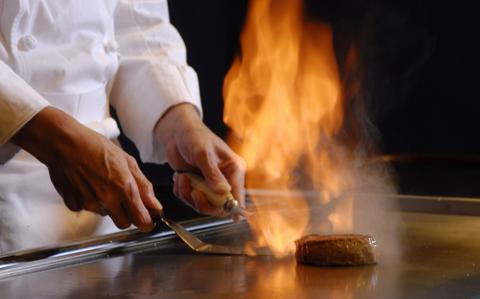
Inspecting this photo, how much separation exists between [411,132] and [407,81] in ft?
0.65

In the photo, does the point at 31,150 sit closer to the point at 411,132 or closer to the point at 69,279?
the point at 69,279

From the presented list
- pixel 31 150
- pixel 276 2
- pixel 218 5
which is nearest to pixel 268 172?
pixel 31 150

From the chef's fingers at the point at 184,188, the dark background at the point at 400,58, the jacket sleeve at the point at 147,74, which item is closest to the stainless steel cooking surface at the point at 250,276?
the chef's fingers at the point at 184,188

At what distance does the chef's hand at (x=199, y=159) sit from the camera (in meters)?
1.39

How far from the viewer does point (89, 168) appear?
3.92 feet

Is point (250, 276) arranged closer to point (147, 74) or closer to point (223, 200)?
point (223, 200)

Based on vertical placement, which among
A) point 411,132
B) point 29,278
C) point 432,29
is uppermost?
point 29,278

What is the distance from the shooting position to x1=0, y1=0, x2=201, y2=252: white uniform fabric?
1.37 meters

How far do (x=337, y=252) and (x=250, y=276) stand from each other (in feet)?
0.47

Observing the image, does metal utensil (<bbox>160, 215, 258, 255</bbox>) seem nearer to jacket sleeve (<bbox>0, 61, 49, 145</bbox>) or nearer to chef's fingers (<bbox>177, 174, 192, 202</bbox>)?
chef's fingers (<bbox>177, 174, 192, 202</bbox>)

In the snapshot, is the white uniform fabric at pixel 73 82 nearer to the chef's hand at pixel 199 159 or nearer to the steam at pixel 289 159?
the chef's hand at pixel 199 159

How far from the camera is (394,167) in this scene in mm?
2854

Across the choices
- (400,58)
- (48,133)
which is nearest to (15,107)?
(48,133)

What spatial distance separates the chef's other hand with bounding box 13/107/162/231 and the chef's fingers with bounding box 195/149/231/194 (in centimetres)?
16
